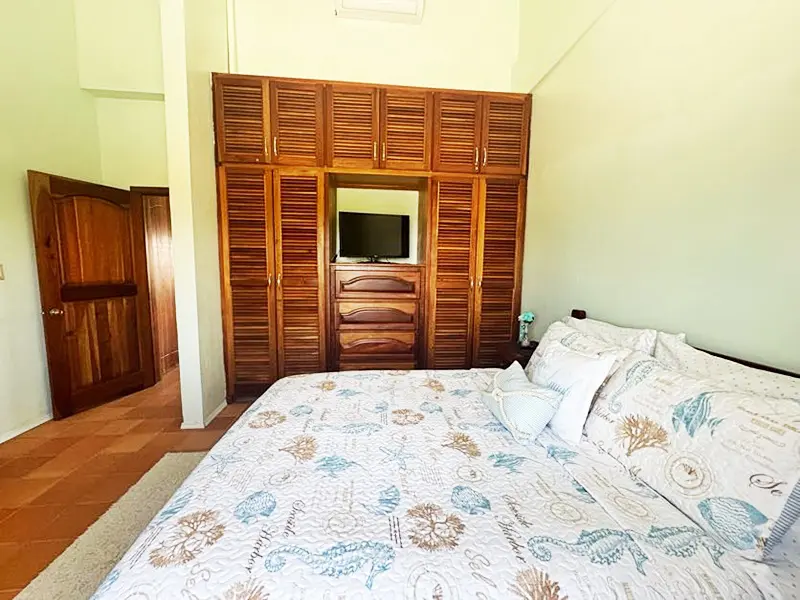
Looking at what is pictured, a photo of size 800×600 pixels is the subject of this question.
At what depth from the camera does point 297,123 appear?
274 centimetres

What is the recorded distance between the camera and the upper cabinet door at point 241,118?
2660 millimetres

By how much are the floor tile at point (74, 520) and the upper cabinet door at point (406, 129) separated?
2.77 m

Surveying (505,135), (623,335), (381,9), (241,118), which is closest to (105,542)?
(623,335)

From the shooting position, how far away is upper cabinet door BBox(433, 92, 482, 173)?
9.29 ft

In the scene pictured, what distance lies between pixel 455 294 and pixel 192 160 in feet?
7.24

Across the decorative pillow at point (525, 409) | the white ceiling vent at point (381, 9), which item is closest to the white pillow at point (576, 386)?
the decorative pillow at point (525, 409)

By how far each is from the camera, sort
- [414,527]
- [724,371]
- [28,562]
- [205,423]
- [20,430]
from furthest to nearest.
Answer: [205,423]
[20,430]
[28,562]
[724,371]
[414,527]

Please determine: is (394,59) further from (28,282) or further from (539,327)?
(28,282)

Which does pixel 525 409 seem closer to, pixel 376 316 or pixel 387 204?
pixel 376 316

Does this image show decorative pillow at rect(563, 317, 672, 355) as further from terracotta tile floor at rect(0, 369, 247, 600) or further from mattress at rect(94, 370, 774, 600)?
terracotta tile floor at rect(0, 369, 247, 600)

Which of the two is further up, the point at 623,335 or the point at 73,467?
the point at 623,335

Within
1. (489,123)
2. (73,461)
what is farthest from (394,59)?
(73,461)

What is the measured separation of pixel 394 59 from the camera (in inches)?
123

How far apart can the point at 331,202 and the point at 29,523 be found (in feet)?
8.51
